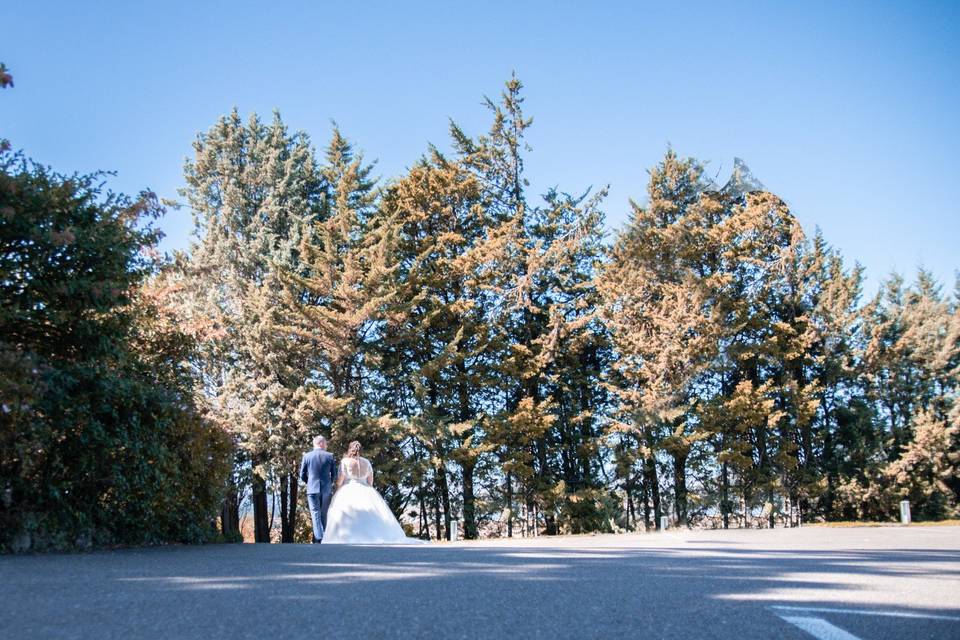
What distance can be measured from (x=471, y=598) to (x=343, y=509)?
937cm

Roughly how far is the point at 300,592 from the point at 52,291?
19.4 ft

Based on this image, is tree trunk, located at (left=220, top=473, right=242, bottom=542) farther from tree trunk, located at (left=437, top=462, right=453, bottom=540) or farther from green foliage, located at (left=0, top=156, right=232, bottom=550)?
green foliage, located at (left=0, top=156, right=232, bottom=550)

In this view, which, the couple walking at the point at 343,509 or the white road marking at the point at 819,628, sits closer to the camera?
the white road marking at the point at 819,628

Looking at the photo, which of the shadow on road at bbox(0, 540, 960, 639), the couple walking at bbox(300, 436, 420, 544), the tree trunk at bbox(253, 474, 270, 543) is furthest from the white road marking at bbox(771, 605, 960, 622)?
the tree trunk at bbox(253, 474, 270, 543)

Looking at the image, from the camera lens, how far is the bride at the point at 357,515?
1325cm

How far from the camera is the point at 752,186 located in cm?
3042

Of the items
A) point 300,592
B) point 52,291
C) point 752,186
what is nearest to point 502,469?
point 752,186

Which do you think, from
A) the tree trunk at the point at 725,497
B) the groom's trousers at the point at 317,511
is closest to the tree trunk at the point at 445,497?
the tree trunk at the point at 725,497

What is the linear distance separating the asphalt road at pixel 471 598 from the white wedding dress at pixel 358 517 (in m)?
6.00

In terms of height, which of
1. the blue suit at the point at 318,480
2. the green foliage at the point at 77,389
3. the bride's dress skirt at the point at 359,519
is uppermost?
the green foliage at the point at 77,389

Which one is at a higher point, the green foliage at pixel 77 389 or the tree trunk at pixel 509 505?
the green foliage at pixel 77 389

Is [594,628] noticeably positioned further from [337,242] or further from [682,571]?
[337,242]

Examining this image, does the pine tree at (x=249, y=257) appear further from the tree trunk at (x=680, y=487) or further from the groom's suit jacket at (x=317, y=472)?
the tree trunk at (x=680, y=487)

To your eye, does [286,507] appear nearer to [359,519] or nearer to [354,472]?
[354,472]
